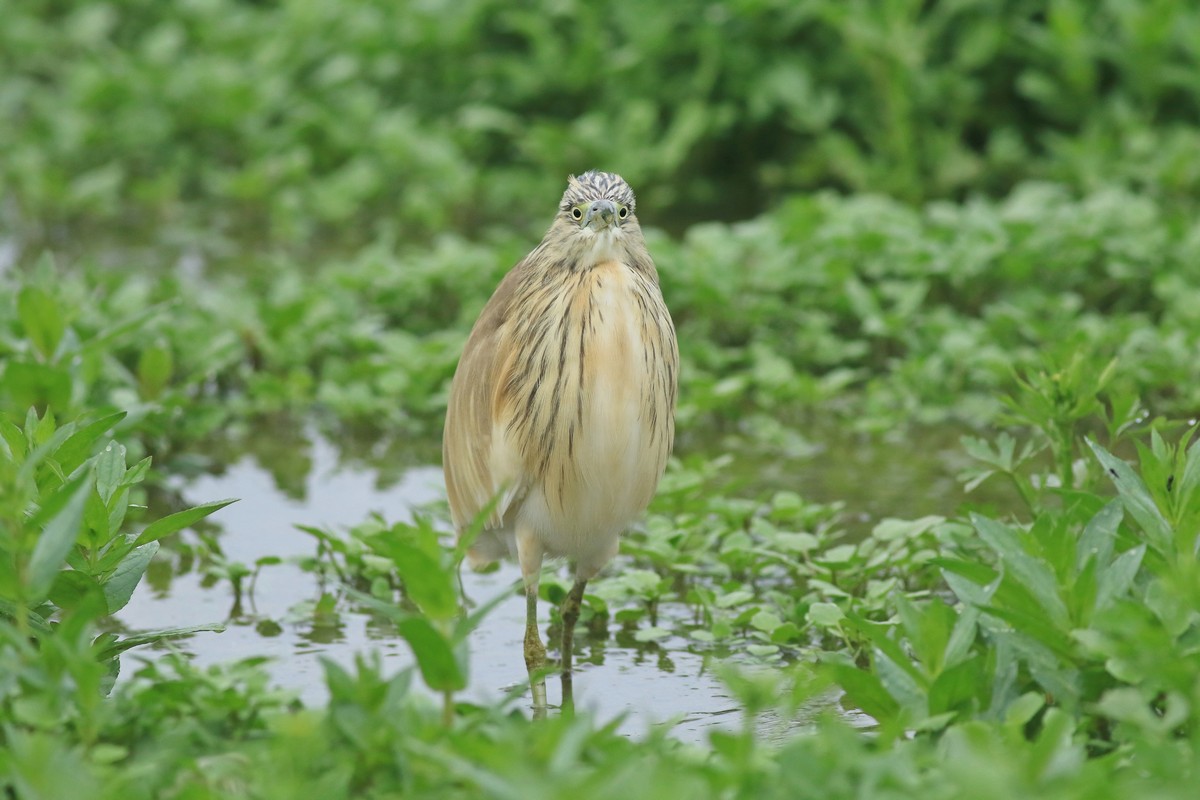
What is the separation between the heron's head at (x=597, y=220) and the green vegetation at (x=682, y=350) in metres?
0.74

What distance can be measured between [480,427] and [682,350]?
2.40 m

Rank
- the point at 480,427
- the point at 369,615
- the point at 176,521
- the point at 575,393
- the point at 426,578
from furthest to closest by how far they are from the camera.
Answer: the point at 369,615
the point at 480,427
the point at 575,393
the point at 176,521
the point at 426,578

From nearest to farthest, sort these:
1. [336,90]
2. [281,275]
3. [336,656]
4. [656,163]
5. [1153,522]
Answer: [1153,522] < [336,656] < [281,275] < [656,163] < [336,90]

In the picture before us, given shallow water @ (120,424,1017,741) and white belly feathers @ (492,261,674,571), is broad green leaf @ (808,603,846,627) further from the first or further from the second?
white belly feathers @ (492,261,674,571)

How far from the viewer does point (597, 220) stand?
414 centimetres

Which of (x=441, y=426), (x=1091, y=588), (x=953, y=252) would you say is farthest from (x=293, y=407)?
(x=1091, y=588)

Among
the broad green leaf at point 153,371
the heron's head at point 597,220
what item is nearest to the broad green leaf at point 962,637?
the heron's head at point 597,220

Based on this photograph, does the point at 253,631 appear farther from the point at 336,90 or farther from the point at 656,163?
the point at 336,90

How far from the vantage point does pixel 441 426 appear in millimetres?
6340

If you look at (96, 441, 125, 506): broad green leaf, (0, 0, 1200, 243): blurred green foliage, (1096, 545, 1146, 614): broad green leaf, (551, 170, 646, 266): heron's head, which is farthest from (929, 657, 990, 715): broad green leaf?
(0, 0, 1200, 243): blurred green foliage

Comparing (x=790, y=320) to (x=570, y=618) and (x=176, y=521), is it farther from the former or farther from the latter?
(x=176, y=521)

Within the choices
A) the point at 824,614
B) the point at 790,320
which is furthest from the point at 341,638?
the point at 790,320

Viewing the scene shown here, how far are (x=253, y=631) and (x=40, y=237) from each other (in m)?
4.59

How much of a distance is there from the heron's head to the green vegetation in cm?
74
